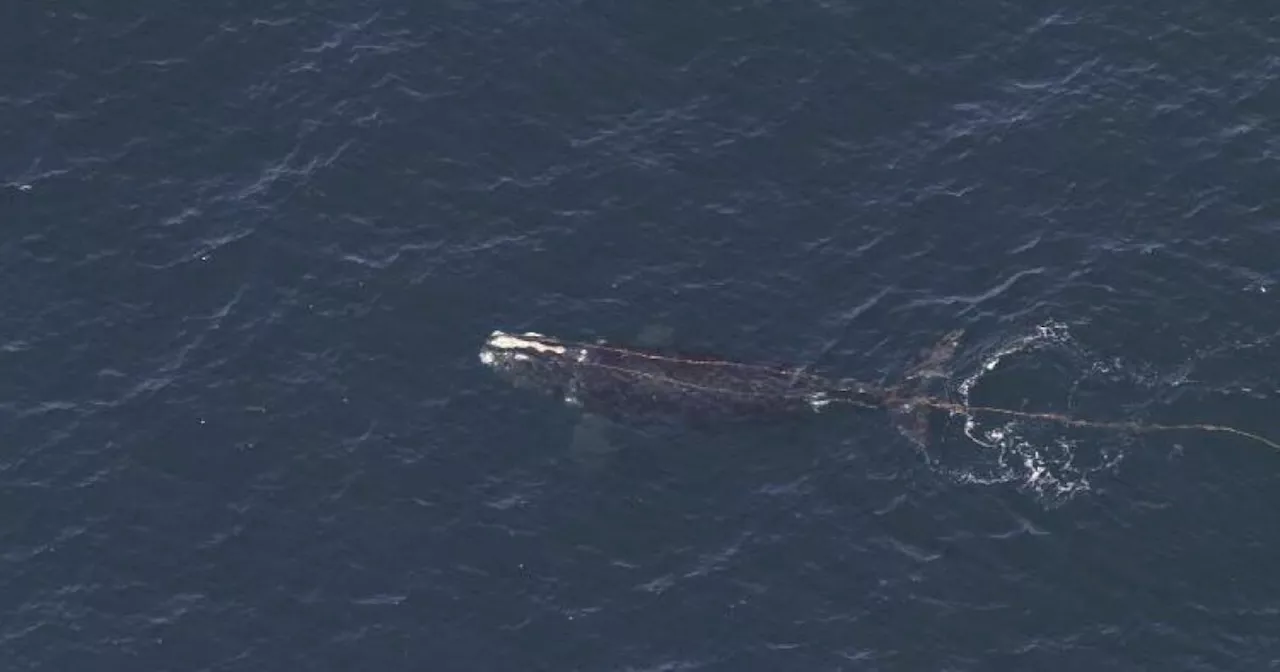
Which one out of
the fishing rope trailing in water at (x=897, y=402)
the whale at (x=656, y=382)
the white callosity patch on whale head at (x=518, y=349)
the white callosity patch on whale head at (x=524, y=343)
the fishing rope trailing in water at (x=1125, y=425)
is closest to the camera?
the fishing rope trailing in water at (x=1125, y=425)

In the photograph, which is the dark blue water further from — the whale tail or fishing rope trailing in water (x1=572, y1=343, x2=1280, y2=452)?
the whale tail

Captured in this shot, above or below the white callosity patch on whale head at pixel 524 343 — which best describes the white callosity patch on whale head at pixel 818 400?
above

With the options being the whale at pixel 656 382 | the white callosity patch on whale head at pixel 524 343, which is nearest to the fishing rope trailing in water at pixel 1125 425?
the whale at pixel 656 382

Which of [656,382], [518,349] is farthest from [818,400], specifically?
[518,349]

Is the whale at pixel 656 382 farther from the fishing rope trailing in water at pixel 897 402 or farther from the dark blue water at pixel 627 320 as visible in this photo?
the dark blue water at pixel 627 320

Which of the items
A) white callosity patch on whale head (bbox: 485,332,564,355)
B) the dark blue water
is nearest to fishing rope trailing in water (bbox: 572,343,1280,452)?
the dark blue water

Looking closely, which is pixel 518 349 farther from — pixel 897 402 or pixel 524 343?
pixel 897 402

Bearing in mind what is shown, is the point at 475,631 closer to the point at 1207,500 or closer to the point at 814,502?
the point at 814,502

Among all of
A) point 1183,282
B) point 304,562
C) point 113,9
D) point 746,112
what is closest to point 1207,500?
point 1183,282
